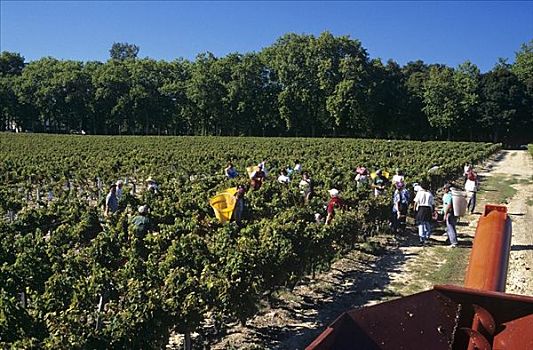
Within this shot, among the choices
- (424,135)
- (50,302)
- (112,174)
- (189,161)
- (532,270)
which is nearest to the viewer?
(50,302)

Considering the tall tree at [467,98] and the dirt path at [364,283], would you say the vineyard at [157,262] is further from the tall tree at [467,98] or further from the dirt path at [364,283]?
the tall tree at [467,98]

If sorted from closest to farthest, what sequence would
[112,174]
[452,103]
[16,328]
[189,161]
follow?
[16,328]
[112,174]
[189,161]
[452,103]

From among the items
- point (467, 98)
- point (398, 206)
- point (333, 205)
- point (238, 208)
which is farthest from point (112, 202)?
point (467, 98)

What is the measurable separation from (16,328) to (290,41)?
81.2 m

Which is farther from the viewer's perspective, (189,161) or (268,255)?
(189,161)

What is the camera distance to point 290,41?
84125 mm

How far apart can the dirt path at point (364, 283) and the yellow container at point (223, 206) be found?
361 centimetres

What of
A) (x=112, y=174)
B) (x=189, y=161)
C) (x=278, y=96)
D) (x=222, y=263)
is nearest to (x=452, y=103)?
(x=278, y=96)

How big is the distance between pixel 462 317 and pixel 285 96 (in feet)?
248

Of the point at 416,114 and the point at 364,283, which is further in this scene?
the point at 416,114

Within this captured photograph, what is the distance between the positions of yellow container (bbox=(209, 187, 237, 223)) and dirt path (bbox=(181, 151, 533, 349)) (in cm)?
361

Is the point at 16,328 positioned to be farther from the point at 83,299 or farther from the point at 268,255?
the point at 268,255

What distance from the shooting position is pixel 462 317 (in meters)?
2.78

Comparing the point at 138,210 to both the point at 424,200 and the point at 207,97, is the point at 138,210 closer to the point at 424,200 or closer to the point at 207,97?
the point at 424,200
